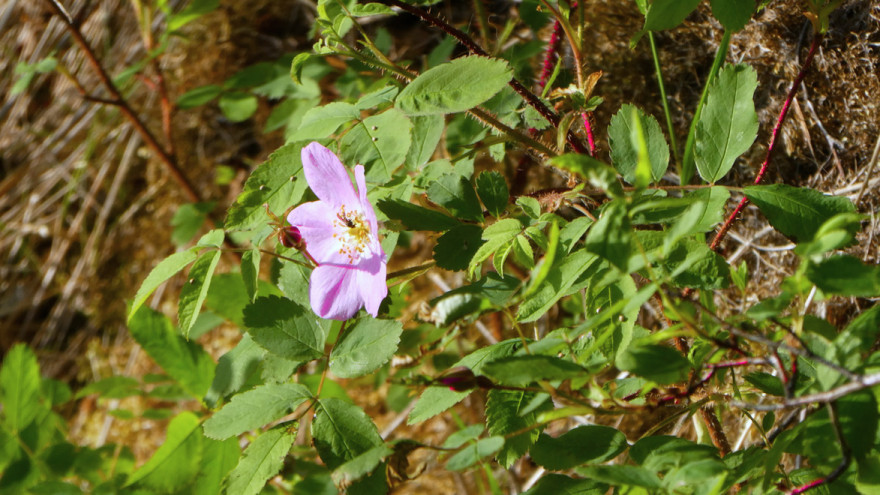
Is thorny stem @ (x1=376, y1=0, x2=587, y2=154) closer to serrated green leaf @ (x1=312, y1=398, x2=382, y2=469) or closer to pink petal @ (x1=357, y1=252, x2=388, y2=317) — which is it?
pink petal @ (x1=357, y1=252, x2=388, y2=317)

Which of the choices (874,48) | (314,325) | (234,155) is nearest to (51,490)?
(314,325)

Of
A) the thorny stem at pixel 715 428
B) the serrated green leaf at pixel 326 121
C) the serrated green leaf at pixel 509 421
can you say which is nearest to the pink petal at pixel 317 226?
the serrated green leaf at pixel 326 121

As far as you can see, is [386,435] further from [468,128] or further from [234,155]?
[234,155]

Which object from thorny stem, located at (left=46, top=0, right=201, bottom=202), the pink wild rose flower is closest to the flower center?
the pink wild rose flower

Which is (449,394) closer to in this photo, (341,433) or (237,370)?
(341,433)

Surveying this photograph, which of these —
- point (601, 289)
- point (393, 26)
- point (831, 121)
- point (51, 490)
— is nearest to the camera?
point (601, 289)

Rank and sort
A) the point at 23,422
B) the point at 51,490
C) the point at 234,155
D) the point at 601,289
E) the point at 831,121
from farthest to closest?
1. the point at 234,155
2. the point at 23,422
3. the point at 51,490
4. the point at 831,121
5. the point at 601,289

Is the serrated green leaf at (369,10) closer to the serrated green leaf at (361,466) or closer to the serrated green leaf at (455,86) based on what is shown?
the serrated green leaf at (455,86)

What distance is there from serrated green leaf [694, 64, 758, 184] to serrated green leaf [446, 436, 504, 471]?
445mm

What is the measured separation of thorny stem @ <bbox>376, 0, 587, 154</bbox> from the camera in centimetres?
98

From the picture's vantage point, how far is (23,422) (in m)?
1.49

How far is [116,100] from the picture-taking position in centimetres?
173

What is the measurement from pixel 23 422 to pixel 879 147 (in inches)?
66.2

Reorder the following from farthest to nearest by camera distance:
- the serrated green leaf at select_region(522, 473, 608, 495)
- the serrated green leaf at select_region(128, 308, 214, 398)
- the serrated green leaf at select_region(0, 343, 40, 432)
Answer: the serrated green leaf at select_region(0, 343, 40, 432), the serrated green leaf at select_region(128, 308, 214, 398), the serrated green leaf at select_region(522, 473, 608, 495)
